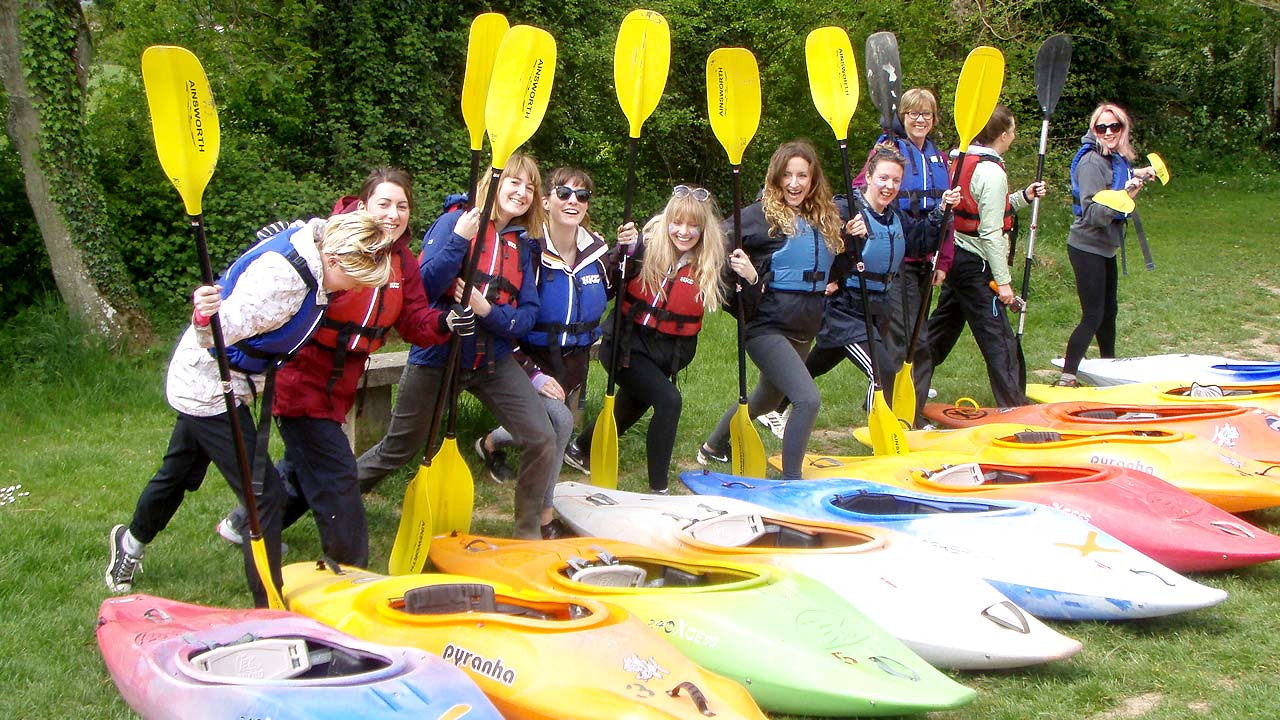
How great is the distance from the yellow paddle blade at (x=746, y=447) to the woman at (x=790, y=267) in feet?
0.80

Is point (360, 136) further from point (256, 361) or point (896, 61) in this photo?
point (256, 361)

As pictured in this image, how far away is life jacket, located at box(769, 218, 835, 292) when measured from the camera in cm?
513

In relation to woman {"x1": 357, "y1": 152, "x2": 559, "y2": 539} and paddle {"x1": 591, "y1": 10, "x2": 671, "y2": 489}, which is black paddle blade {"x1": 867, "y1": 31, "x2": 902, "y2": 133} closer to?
Answer: paddle {"x1": 591, "y1": 10, "x2": 671, "y2": 489}

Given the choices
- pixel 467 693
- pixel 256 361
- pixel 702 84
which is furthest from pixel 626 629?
pixel 702 84

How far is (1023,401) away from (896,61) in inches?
84.9

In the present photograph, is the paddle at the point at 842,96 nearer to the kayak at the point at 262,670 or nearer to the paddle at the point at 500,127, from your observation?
the paddle at the point at 500,127

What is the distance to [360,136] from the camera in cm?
947

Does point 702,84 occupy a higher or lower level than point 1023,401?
higher

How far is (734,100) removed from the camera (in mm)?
5500

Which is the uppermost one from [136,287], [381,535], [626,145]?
[626,145]

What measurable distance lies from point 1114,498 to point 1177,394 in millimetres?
2422

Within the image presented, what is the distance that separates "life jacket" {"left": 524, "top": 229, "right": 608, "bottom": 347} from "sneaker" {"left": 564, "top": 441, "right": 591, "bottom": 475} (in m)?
1.22

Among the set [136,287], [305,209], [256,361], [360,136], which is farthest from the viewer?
[360,136]

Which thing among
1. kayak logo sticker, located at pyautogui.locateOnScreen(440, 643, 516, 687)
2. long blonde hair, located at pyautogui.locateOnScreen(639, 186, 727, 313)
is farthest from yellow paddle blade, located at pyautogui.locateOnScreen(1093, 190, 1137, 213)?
kayak logo sticker, located at pyautogui.locateOnScreen(440, 643, 516, 687)
